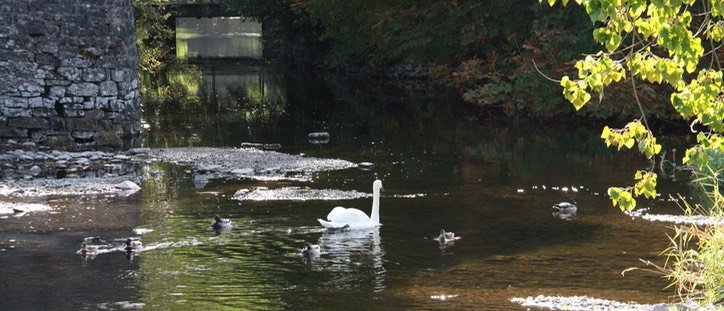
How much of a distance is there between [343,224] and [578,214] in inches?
147

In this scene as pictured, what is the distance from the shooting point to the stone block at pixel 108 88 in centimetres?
2588

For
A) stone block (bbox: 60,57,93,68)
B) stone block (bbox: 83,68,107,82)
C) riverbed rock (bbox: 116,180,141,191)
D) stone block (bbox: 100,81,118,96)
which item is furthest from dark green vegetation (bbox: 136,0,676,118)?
riverbed rock (bbox: 116,180,141,191)

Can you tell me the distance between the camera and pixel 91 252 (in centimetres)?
1477

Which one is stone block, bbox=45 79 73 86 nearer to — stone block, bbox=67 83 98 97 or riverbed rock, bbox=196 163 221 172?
stone block, bbox=67 83 98 97

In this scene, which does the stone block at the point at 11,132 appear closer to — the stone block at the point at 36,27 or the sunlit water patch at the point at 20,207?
the stone block at the point at 36,27

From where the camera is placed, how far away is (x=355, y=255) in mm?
14852

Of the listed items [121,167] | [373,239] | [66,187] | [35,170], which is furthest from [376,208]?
[35,170]

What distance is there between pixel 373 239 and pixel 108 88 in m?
11.8

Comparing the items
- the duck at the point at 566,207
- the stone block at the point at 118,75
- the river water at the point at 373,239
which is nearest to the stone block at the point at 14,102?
the stone block at the point at 118,75

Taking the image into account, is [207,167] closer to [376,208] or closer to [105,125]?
[105,125]

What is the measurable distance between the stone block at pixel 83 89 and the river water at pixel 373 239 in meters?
3.25

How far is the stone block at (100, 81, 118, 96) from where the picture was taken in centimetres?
2588

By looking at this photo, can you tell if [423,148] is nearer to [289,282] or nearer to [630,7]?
[289,282]

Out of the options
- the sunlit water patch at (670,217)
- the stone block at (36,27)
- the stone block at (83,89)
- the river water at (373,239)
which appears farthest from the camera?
the stone block at (83,89)
